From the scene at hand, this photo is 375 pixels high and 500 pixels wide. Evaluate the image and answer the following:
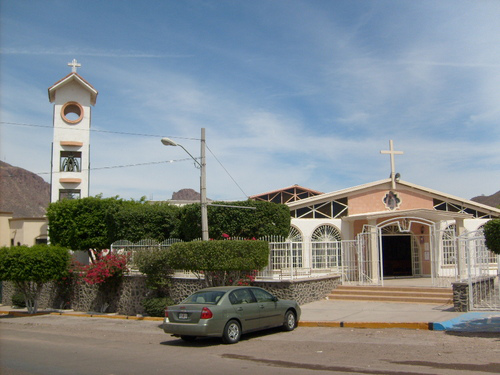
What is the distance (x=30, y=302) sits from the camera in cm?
2161

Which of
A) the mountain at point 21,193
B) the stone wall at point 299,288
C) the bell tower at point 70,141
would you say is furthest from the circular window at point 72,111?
the mountain at point 21,193

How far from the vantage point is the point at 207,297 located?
12266mm

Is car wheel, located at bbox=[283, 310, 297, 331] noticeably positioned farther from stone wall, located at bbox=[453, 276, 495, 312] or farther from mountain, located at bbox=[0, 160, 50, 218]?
mountain, located at bbox=[0, 160, 50, 218]

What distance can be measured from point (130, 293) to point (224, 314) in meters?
9.43

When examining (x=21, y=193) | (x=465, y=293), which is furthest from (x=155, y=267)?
(x=21, y=193)

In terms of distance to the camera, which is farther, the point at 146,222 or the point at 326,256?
the point at 146,222

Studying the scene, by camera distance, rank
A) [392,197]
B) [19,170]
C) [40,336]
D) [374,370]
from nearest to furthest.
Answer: [374,370] < [40,336] < [392,197] < [19,170]

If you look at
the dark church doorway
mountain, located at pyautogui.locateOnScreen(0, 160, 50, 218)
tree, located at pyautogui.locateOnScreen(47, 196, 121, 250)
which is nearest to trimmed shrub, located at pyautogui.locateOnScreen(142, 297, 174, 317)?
tree, located at pyautogui.locateOnScreen(47, 196, 121, 250)

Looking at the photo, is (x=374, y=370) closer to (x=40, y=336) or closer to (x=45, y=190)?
(x=40, y=336)

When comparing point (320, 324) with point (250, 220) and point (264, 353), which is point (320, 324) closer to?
point (264, 353)

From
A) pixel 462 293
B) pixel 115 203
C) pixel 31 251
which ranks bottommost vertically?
pixel 462 293

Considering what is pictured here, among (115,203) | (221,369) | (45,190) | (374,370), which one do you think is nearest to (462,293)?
(374,370)

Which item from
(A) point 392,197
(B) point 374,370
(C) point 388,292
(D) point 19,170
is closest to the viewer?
(B) point 374,370

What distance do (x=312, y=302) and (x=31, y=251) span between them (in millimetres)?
11415
